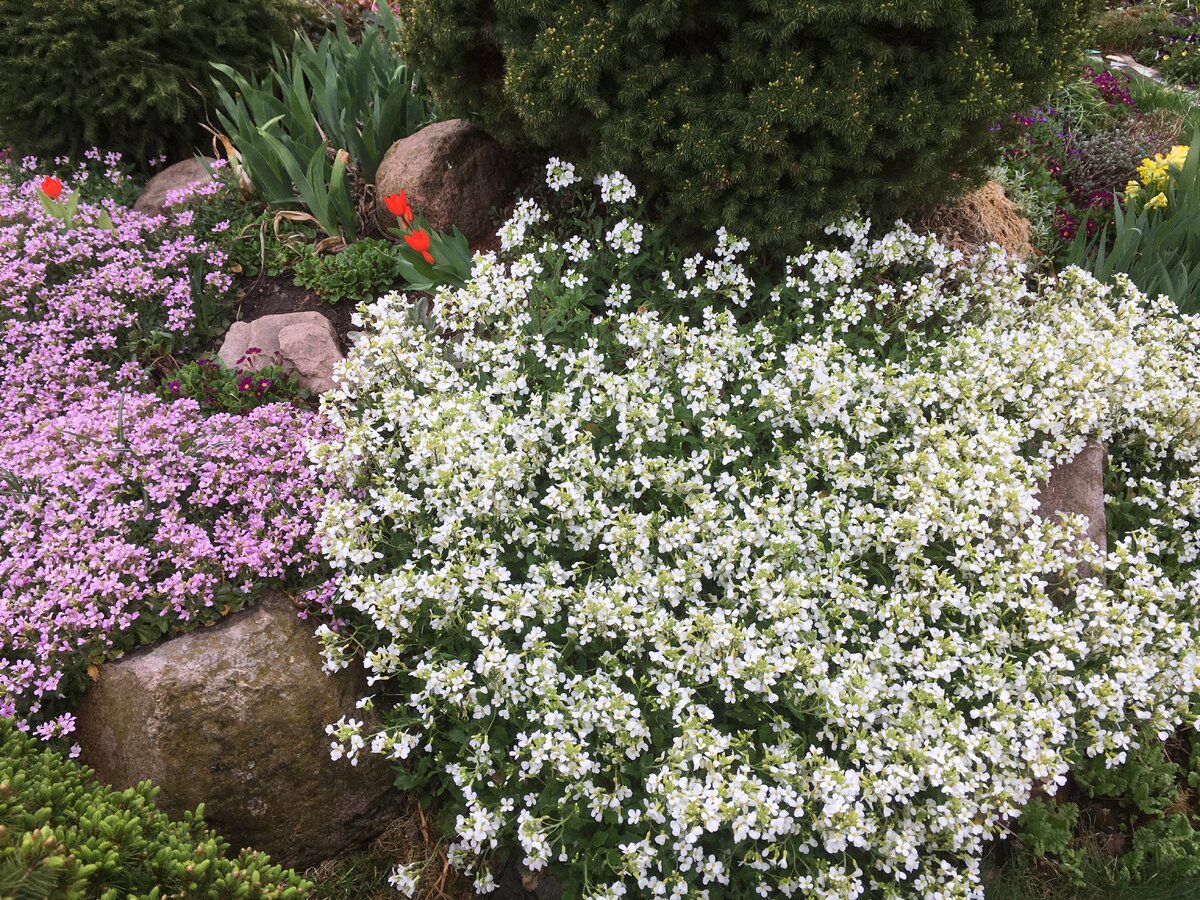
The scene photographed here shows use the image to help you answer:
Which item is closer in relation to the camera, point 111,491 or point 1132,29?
point 111,491

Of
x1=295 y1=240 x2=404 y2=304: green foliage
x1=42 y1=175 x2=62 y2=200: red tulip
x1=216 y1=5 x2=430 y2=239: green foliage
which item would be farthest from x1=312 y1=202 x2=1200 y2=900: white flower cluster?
x1=42 y1=175 x2=62 y2=200: red tulip

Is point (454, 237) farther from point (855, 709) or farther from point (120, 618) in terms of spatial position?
point (855, 709)

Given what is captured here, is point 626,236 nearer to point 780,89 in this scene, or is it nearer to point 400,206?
point 780,89

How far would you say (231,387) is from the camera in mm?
4023

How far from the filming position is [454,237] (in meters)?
4.48

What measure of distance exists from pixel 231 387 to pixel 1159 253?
5.12 metres

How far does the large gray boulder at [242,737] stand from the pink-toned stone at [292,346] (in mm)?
1545

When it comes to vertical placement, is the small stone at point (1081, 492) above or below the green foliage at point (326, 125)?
below

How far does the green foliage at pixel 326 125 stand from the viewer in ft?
15.7

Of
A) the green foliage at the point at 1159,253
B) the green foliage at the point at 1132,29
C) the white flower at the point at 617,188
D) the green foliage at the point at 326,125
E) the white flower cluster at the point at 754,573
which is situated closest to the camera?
the white flower cluster at the point at 754,573

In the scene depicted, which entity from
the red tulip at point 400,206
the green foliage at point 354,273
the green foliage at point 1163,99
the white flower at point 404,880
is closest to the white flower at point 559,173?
the red tulip at point 400,206

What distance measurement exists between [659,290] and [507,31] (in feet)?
4.73

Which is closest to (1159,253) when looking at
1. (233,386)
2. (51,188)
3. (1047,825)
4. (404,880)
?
(1047,825)

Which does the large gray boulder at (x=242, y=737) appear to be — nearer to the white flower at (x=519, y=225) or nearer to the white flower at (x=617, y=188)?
the white flower at (x=519, y=225)
